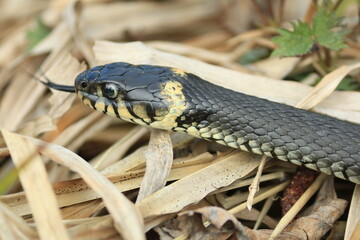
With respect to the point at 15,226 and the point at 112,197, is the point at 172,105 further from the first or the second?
Result: the point at 15,226

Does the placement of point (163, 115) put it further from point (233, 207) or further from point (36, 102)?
point (36, 102)

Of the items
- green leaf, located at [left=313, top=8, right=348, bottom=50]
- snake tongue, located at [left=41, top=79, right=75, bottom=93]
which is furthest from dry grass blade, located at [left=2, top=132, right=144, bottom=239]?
green leaf, located at [left=313, top=8, right=348, bottom=50]

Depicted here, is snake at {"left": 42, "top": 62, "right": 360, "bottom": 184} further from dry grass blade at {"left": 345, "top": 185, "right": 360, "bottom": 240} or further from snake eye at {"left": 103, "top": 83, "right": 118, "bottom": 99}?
dry grass blade at {"left": 345, "top": 185, "right": 360, "bottom": 240}

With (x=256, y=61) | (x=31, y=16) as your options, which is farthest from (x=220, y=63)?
(x=31, y=16)

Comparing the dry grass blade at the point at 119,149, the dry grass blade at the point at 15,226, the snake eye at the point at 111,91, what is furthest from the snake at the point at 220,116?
the dry grass blade at the point at 15,226

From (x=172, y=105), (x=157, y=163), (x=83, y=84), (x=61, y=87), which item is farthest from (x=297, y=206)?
(x=61, y=87)

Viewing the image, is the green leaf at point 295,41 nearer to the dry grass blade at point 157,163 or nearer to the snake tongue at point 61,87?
the dry grass blade at point 157,163
